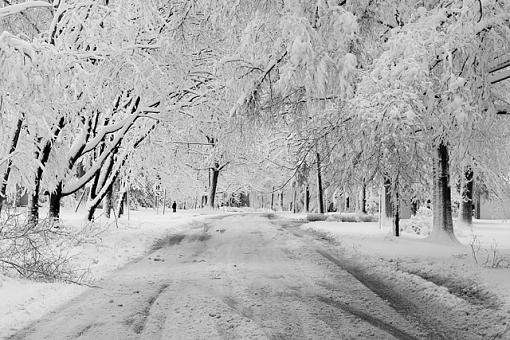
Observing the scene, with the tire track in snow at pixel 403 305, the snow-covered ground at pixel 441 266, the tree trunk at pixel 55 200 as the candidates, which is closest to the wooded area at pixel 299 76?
the tree trunk at pixel 55 200

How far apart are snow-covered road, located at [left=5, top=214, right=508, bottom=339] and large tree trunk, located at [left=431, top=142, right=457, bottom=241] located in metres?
5.47

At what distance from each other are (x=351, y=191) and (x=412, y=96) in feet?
13.6

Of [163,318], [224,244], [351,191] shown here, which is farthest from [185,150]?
[163,318]

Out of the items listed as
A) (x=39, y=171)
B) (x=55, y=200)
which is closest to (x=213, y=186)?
(x=55, y=200)

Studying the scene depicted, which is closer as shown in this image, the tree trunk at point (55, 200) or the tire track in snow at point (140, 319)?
the tire track in snow at point (140, 319)

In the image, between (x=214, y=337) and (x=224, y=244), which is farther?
(x=224, y=244)

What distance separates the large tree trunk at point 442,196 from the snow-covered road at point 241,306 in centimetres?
547

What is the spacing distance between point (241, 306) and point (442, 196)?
33.5 feet

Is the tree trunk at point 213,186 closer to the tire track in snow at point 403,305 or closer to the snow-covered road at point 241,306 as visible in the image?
the snow-covered road at point 241,306

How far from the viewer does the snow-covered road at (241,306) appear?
16.3ft

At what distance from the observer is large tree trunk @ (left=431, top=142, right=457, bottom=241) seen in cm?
1391

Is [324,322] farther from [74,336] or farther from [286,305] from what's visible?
[74,336]

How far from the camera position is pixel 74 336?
4785 millimetres

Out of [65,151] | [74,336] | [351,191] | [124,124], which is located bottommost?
[74,336]
